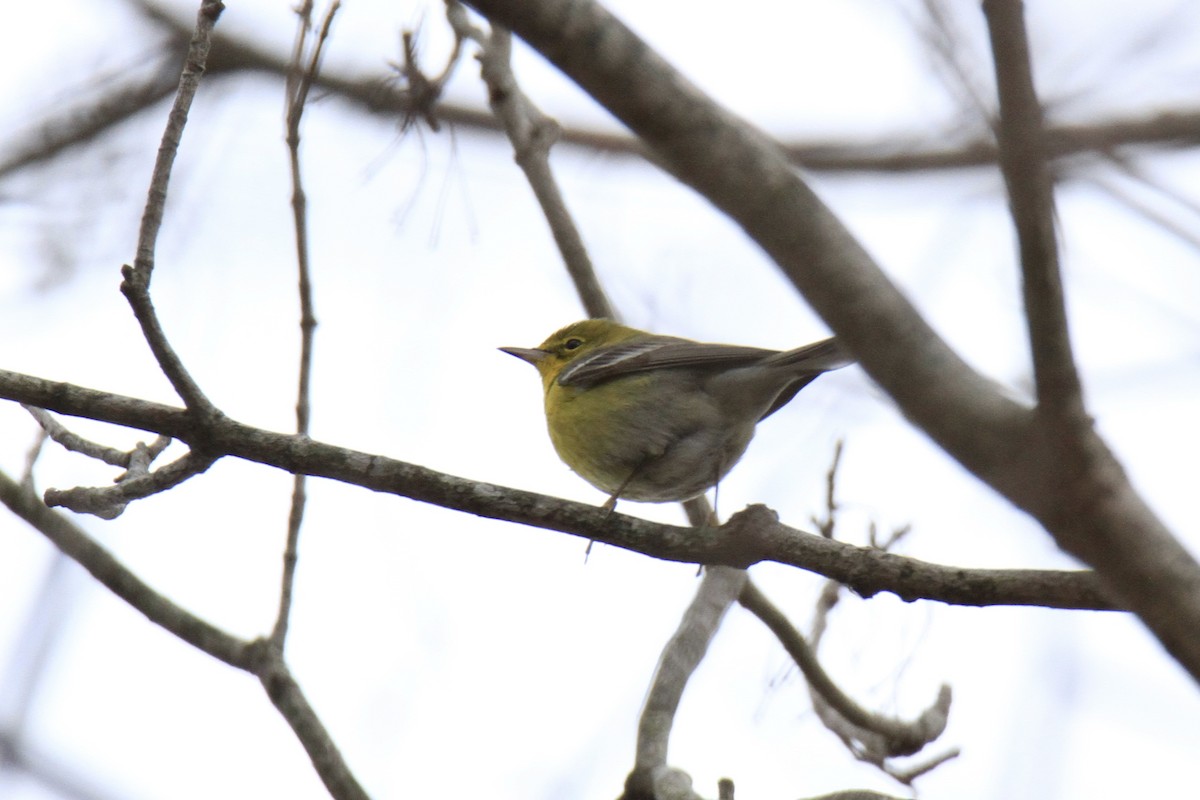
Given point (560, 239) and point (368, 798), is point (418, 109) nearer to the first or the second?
point (560, 239)

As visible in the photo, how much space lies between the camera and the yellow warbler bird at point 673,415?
575cm

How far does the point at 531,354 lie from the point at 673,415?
78.0 inches

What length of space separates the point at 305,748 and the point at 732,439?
100 inches

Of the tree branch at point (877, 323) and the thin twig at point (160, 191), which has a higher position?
the thin twig at point (160, 191)

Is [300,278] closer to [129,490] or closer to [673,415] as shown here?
[129,490]

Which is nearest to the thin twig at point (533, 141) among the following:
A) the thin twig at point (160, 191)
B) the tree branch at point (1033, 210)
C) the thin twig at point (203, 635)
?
the thin twig at point (203, 635)

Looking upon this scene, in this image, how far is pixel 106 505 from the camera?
363 cm

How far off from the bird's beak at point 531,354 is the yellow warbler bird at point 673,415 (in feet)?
4.08

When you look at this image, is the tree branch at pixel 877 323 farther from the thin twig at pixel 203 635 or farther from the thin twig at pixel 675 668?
the thin twig at pixel 203 635

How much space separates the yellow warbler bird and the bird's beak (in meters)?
1.24

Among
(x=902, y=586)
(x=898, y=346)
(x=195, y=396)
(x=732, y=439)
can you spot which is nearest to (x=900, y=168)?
(x=732, y=439)

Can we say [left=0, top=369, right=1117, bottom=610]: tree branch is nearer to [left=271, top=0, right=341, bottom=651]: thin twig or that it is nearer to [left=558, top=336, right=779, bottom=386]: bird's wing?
[left=271, top=0, right=341, bottom=651]: thin twig

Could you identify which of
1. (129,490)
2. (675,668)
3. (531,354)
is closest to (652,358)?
(531,354)

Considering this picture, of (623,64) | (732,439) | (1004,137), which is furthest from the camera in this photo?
(732,439)
